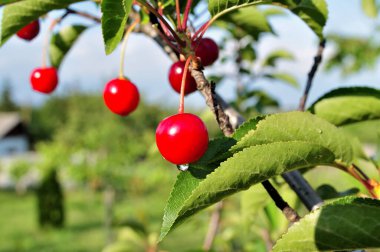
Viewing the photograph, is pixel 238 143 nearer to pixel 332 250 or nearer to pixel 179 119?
pixel 179 119

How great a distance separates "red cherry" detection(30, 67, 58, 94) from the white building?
1658 inches

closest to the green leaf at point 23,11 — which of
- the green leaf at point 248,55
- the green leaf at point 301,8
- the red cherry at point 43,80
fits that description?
the green leaf at point 301,8

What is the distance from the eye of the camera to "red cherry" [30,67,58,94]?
1.85 metres

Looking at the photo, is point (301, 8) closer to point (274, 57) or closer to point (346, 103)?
point (346, 103)

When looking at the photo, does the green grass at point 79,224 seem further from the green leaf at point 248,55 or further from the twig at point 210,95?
the twig at point 210,95

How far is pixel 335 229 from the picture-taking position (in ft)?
2.77

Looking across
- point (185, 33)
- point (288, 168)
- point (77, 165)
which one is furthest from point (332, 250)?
point (77, 165)

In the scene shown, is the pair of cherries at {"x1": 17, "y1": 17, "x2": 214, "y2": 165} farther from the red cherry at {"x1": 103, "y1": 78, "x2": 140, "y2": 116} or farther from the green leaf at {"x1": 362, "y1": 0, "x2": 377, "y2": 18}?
the green leaf at {"x1": 362, "y1": 0, "x2": 377, "y2": 18}

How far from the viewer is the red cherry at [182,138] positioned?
963 millimetres

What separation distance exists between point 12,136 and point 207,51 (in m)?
44.7

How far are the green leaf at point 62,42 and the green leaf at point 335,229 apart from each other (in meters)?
1.31

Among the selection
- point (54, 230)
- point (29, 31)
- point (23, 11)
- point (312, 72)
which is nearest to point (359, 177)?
point (312, 72)

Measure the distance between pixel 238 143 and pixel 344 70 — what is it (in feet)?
50.4

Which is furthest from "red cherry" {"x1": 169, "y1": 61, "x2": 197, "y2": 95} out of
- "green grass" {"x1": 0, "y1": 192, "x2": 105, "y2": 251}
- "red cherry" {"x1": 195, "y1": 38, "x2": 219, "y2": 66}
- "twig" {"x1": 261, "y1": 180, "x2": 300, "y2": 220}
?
"green grass" {"x1": 0, "y1": 192, "x2": 105, "y2": 251}
